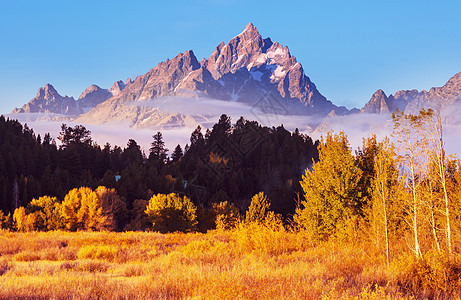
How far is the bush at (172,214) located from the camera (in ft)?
173

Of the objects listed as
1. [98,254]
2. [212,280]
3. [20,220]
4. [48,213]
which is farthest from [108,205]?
[212,280]

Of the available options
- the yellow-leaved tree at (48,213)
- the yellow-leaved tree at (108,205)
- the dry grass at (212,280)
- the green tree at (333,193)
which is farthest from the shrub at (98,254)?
the yellow-leaved tree at (108,205)

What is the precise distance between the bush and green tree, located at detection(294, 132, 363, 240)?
33.5 m

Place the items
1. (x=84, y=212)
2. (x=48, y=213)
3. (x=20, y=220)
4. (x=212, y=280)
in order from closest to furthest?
(x=212, y=280) → (x=20, y=220) → (x=84, y=212) → (x=48, y=213)

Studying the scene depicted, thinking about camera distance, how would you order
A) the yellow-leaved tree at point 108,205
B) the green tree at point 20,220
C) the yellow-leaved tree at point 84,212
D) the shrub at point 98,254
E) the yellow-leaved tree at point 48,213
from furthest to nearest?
the yellow-leaved tree at point 108,205 < the yellow-leaved tree at point 84,212 < the yellow-leaved tree at point 48,213 < the green tree at point 20,220 < the shrub at point 98,254

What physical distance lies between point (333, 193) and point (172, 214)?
37362 mm

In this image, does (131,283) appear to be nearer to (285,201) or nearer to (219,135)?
(285,201)

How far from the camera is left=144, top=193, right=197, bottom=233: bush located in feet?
173

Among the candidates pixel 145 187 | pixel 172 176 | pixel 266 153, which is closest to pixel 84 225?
pixel 145 187

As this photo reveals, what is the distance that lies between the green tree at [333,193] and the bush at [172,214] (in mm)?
33522

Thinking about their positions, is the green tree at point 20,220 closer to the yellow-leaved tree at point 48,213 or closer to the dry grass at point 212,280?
the yellow-leaved tree at point 48,213

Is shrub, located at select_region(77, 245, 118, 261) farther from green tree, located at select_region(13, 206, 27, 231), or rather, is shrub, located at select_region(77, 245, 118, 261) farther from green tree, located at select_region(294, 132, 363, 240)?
green tree, located at select_region(13, 206, 27, 231)

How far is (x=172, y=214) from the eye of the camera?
176 ft

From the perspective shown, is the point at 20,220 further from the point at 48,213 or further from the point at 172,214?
the point at 172,214
